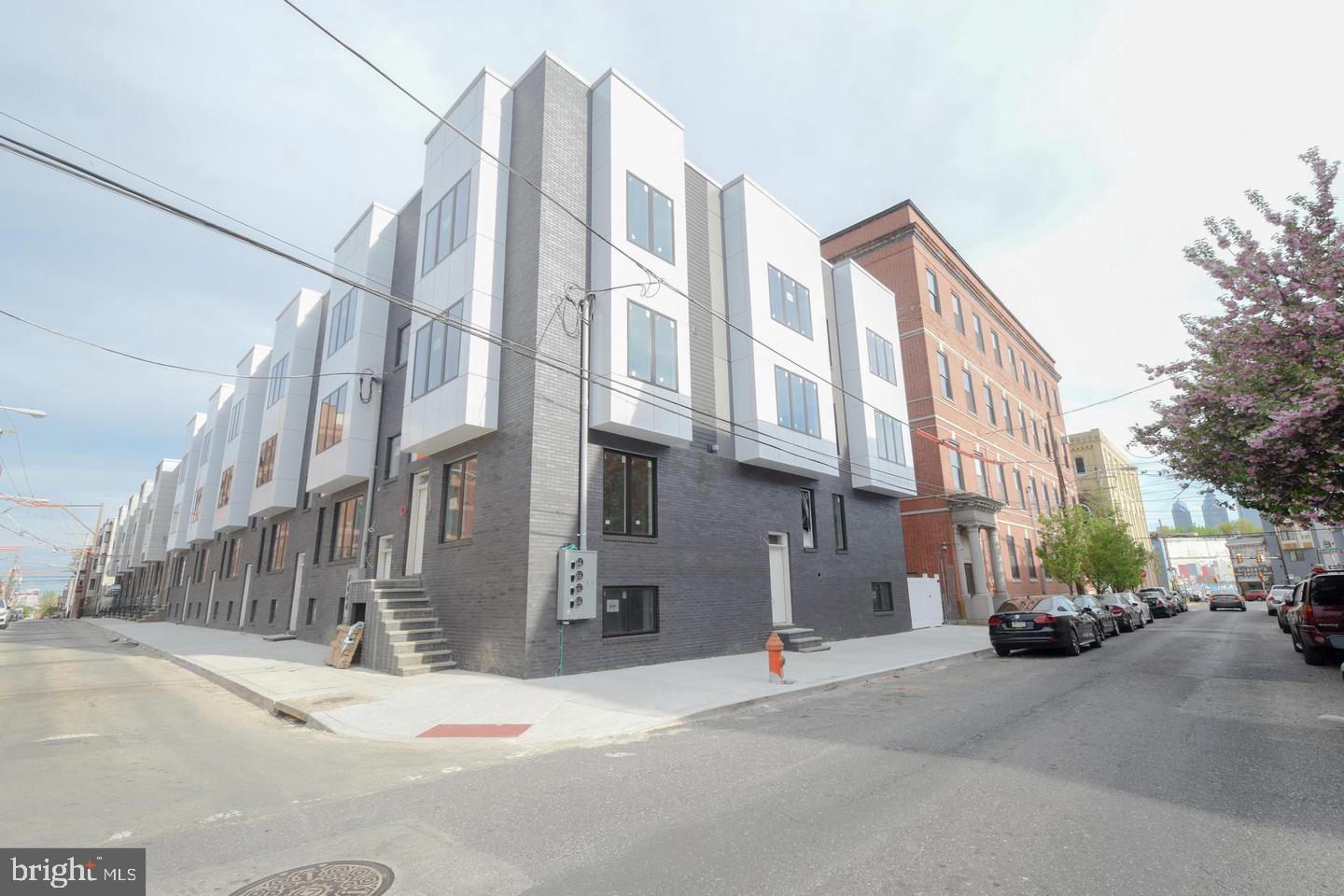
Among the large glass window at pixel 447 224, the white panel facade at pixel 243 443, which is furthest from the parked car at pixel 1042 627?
the white panel facade at pixel 243 443

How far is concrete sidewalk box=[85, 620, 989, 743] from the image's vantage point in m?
8.38

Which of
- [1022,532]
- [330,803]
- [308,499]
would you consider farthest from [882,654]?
[1022,532]

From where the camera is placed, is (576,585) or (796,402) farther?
(796,402)

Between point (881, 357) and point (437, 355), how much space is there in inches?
666

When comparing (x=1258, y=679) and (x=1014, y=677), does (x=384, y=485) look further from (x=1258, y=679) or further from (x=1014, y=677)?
(x=1258, y=679)

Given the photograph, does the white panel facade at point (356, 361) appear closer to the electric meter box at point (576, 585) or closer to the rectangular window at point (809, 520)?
the electric meter box at point (576, 585)

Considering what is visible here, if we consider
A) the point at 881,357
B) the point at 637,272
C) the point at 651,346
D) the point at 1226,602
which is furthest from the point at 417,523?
the point at 1226,602

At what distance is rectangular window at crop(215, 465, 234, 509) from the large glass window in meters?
20.7

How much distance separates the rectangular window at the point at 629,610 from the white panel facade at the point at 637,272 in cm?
366

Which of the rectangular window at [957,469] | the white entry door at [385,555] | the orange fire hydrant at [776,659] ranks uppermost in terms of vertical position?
the rectangular window at [957,469]

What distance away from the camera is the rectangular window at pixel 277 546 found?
25.4m

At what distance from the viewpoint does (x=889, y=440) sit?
77.9ft

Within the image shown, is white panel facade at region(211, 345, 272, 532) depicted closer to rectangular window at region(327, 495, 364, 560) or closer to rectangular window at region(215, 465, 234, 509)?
rectangular window at region(215, 465, 234, 509)

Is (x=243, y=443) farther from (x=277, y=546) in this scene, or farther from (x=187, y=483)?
(x=187, y=483)
